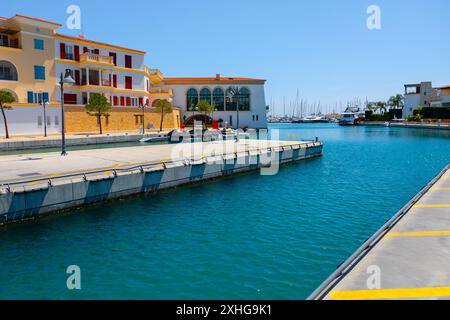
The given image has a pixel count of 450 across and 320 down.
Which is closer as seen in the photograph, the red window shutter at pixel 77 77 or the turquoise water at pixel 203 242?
the turquoise water at pixel 203 242

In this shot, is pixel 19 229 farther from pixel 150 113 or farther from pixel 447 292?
pixel 150 113

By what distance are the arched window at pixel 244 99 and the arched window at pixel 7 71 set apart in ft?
176

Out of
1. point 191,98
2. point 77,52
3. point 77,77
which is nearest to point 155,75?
point 191,98

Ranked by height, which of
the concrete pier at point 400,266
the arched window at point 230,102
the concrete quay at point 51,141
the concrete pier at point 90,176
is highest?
the arched window at point 230,102

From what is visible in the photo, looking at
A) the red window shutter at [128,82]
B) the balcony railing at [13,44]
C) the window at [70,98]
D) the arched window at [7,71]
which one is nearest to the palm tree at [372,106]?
the red window shutter at [128,82]

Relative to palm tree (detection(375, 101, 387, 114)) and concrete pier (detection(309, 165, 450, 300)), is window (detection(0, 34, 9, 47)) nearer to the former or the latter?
concrete pier (detection(309, 165, 450, 300))

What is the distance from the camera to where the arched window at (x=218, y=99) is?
9369 cm

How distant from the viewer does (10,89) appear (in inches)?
2122

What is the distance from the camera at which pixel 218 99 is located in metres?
94.1

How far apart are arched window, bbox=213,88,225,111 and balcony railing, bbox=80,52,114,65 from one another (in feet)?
107

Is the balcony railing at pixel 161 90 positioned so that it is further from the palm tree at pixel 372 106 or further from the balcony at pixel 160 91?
the palm tree at pixel 372 106

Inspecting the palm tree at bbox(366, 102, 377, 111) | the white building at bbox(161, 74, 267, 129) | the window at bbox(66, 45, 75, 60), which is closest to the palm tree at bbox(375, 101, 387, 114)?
the palm tree at bbox(366, 102, 377, 111)

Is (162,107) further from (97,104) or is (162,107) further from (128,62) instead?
(97,104)
